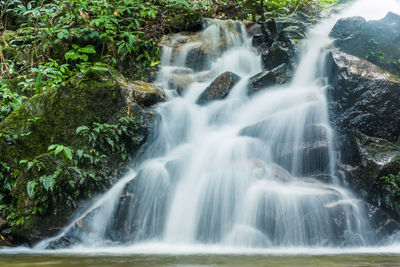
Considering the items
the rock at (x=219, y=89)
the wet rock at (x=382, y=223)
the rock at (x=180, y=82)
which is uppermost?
the rock at (x=180, y=82)

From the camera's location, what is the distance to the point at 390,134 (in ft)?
16.1

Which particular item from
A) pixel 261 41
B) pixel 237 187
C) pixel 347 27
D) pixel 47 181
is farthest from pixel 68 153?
pixel 347 27

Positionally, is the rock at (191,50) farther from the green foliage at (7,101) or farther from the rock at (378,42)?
the green foliage at (7,101)

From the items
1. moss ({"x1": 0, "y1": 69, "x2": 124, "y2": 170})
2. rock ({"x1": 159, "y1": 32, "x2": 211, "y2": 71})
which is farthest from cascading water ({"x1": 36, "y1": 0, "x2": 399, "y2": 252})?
rock ({"x1": 159, "y1": 32, "x2": 211, "y2": 71})

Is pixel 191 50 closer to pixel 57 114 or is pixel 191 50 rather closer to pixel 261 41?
pixel 261 41

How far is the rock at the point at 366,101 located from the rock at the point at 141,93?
3.46 m

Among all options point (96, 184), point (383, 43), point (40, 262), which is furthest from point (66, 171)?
point (383, 43)

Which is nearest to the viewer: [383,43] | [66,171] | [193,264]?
[193,264]

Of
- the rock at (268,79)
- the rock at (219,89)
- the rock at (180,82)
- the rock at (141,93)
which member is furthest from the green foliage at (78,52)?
the rock at (268,79)

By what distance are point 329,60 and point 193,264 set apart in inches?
213

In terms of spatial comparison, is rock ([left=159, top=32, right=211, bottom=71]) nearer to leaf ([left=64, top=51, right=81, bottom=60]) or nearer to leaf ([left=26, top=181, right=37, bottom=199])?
leaf ([left=64, top=51, right=81, bottom=60])

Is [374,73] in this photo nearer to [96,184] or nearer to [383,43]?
[383,43]

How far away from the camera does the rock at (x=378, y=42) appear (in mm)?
5609

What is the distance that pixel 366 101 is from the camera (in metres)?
5.00
